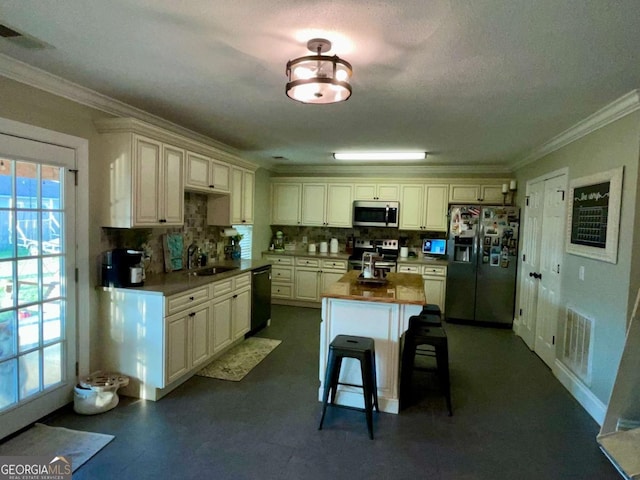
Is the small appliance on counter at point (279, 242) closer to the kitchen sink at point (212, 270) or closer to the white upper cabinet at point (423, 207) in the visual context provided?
the white upper cabinet at point (423, 207)

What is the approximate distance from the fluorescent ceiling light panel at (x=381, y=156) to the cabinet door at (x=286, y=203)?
1.32 meters

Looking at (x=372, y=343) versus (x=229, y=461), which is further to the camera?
(x=372, y=343)

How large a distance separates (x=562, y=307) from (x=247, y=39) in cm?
368

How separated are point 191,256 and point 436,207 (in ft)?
12.6

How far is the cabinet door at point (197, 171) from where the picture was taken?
148 inches

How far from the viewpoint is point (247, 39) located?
6.45 ft

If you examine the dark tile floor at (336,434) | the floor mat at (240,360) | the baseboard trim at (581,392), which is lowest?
the dark tile floor at (336,434)

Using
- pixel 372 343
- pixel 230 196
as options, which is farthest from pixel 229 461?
pixel 230 196

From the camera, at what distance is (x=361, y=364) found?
264 centimetres

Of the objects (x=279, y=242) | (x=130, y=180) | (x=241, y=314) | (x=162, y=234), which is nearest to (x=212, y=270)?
(x=241, y=314)

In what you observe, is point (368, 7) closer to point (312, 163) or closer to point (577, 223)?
point (577, 223)

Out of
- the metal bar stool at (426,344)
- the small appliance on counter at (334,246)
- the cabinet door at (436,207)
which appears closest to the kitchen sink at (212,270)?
the metal bar stool at (426,344)

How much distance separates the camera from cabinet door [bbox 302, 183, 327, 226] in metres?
6.46

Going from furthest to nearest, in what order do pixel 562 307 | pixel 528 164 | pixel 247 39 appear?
1. pixel 528 164
2. pixel 562 307
3. pixel 247 39
